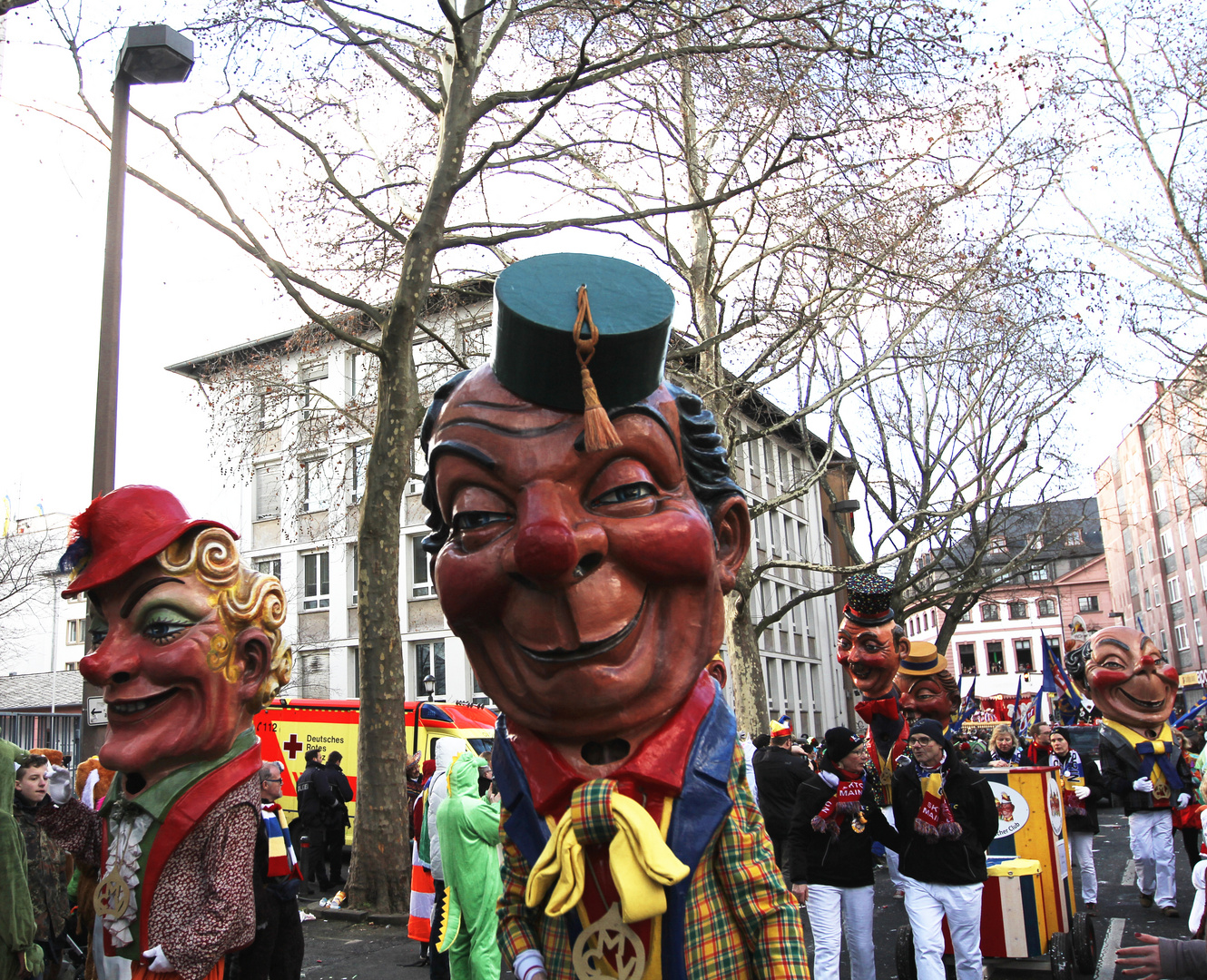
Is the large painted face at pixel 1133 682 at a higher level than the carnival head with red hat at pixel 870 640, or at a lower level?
lower

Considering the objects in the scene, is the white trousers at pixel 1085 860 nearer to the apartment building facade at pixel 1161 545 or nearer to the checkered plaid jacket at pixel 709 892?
the checkered plaid jacket at pixel 709 892

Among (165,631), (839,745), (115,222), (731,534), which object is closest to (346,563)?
(115,222)

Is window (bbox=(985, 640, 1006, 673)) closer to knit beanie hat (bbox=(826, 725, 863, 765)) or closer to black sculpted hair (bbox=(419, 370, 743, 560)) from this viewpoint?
knit beanie hat (bbox=(826, 725, 863, 765))

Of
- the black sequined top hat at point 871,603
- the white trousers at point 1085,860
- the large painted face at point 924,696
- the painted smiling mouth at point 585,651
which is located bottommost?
the white trousers at point 1085,860

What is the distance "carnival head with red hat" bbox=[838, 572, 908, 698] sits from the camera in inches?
275

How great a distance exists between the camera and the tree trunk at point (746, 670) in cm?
1264

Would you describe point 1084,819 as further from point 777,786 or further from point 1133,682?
point 777,786

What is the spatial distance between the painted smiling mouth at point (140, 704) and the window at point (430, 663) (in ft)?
68.0

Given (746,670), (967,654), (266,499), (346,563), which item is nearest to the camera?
(746,670)

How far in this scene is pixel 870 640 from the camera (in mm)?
7016

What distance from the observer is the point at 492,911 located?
5.50m

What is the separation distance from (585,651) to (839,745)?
11.6 ft

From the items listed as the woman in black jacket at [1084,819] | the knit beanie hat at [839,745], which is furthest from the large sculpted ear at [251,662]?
the woman in black jacket at [1084,819]

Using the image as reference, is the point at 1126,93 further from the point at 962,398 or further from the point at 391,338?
the point at 391,338
